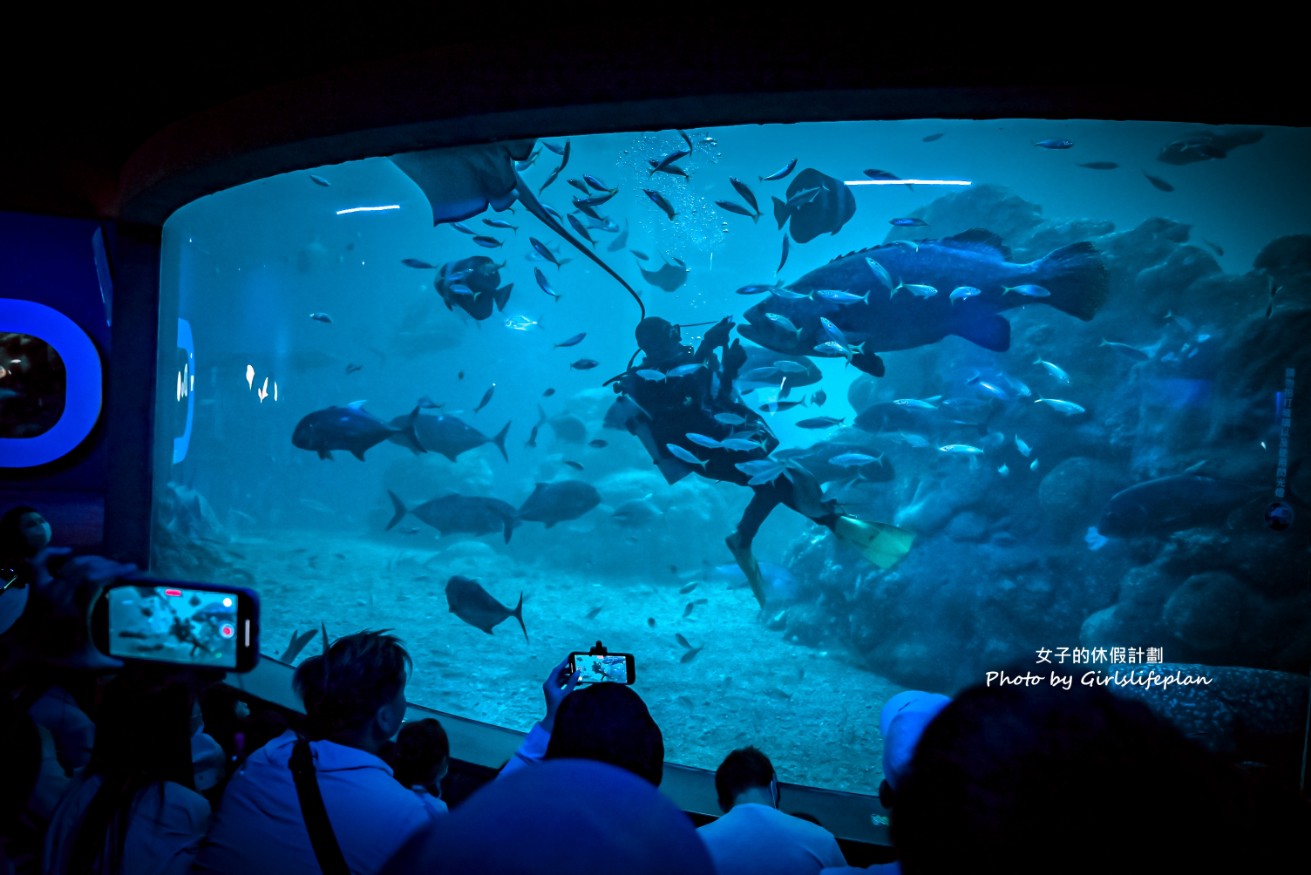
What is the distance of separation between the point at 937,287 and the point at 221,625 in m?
6.07

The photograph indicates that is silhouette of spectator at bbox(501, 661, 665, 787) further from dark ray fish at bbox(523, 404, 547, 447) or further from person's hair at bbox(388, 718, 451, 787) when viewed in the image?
dark ray fish at bbox(523, 404, 547, 447)

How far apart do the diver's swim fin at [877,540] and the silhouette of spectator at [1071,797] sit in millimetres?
4149

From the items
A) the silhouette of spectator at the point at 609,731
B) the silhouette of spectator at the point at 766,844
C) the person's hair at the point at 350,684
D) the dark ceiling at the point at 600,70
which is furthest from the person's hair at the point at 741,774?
the dark ceiling at the point at 600,70

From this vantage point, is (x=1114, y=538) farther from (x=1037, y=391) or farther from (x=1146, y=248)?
(x=1146, y=248)

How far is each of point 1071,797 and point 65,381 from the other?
6.32 meters

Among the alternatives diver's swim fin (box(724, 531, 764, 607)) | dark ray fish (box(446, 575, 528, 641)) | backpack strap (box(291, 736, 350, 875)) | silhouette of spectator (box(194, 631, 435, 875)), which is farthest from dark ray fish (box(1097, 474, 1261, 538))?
backpack strap (box(291, 736, 350, 875))

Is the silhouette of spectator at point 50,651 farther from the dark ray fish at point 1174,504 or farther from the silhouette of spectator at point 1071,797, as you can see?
the dark ray fish at point 1174,504

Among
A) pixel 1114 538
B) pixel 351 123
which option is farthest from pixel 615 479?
pixel 351 123

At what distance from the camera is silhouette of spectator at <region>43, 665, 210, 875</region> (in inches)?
60.2

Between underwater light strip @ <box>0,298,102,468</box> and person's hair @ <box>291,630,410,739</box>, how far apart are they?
14.1ft

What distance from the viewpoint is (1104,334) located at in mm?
10414

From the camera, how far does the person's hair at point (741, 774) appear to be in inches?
85.9

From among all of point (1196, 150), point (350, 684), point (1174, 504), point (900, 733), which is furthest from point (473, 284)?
point (1174, 504)

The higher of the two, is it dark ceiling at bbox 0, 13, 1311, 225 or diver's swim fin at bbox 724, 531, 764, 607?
dark ceiling at bbox 0, 13, 1311, 225
